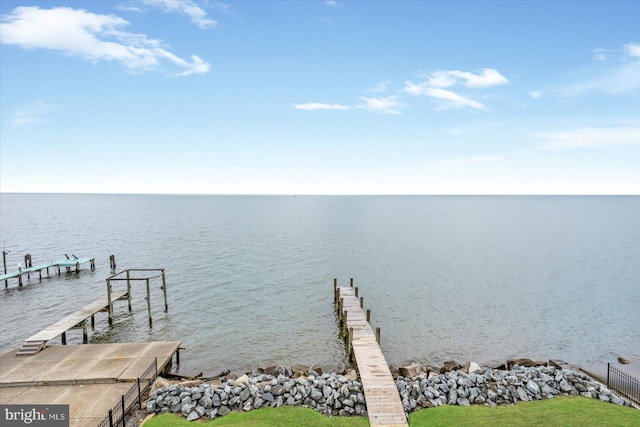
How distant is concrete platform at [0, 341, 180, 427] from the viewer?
1503cm

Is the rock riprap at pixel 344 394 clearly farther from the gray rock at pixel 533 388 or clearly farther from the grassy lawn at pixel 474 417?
the grassy lawn at pixel 474 417

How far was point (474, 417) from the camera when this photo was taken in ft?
44.4

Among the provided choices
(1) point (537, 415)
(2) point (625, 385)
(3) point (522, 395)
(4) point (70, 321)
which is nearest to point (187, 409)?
(1) point (537, 415)

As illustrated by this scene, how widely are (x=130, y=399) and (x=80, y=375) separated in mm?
3462

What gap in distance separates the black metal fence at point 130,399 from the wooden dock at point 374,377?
9.23m

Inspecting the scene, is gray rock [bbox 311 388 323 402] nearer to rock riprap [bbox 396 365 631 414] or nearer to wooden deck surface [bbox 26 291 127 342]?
rock riprap [bbox 396 365 631 414]

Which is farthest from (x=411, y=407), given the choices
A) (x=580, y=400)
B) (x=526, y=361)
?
(x=526, y=361)

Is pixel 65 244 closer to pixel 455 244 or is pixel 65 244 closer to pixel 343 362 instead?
pixel 343 362

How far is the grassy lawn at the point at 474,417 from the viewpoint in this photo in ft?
43.1

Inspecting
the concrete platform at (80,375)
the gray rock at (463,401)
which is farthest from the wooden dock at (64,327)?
the gray rock at (463,401)

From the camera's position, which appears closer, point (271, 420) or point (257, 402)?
point (271, 420)

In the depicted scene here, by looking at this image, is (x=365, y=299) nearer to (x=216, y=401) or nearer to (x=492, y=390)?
(x=492, y=390)

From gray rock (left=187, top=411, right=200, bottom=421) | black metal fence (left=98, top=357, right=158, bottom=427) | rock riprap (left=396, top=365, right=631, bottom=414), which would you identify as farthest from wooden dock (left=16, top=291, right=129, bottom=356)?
rock riprap (left=396, top=365, right=631, bottom=414)
